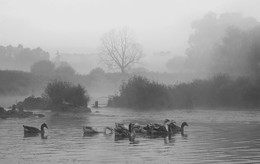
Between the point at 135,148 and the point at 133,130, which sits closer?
the point at 135,148

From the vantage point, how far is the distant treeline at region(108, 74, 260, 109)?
67.4 metres

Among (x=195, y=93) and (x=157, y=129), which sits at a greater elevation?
(x=195, y=93)

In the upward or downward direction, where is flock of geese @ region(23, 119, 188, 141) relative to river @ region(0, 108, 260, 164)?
upward

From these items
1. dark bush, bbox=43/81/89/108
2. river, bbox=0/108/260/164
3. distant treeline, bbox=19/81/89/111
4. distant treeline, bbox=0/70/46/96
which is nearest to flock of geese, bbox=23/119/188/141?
river, bbox=0/108/260/164

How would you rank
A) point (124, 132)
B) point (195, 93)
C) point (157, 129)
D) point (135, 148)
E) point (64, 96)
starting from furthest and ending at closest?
point (195, 93), point (64, 96), point (157, 129), point (124, 132), point (135, 148)

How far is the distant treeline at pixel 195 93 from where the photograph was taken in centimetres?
6744

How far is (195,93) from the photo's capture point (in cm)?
7012

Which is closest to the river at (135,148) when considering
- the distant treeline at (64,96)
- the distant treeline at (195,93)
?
the distant treeline at (64,96)

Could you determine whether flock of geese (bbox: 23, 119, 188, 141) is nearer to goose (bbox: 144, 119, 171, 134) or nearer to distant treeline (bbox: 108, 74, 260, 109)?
goose (bbox: 144, 119, 171, 134)

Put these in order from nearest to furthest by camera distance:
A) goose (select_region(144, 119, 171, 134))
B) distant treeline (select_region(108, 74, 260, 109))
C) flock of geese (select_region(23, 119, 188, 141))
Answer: flock of geese (select_region(23, 119, 188, 141)) → goose (select_region(144, 119, 171, 134)) → distant treeline (select_region(108, 74, 260, 109))

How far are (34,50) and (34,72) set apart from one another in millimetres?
31593

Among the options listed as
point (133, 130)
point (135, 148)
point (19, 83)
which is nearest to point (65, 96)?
point (133, 130)

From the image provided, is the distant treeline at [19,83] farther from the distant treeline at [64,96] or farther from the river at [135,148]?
the river at [135,148]

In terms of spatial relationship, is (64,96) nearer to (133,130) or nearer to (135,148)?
(133,130)
